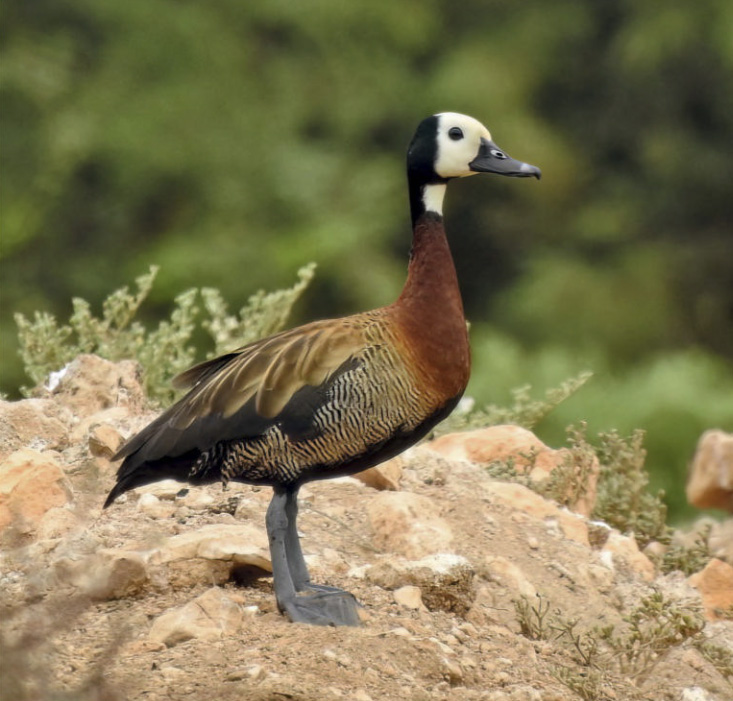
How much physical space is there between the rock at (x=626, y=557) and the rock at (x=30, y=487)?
1.98m

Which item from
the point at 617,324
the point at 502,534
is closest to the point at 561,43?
the point at 617,324

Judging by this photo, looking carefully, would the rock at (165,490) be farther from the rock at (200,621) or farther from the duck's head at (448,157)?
the duck's head at (448,157)

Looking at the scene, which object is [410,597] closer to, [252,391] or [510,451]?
[252,391]

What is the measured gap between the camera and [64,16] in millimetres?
16203

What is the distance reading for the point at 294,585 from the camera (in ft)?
15.7

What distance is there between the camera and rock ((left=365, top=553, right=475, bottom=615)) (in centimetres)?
488

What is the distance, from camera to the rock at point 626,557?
6012 millimetres

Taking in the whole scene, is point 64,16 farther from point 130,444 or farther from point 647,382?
point 130,444

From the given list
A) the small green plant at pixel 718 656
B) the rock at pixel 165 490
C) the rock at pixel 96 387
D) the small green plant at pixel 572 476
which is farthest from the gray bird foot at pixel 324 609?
the small green plant at pixel 572 476

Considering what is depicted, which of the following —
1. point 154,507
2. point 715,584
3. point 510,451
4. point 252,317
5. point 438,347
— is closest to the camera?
point 438,347

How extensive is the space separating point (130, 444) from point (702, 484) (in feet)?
10.3

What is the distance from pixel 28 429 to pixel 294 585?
4.99 ft

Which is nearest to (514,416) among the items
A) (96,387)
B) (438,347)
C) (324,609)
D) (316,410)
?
(96,387)

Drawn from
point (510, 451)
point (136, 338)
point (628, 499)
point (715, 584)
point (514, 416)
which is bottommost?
point (715, 584)
